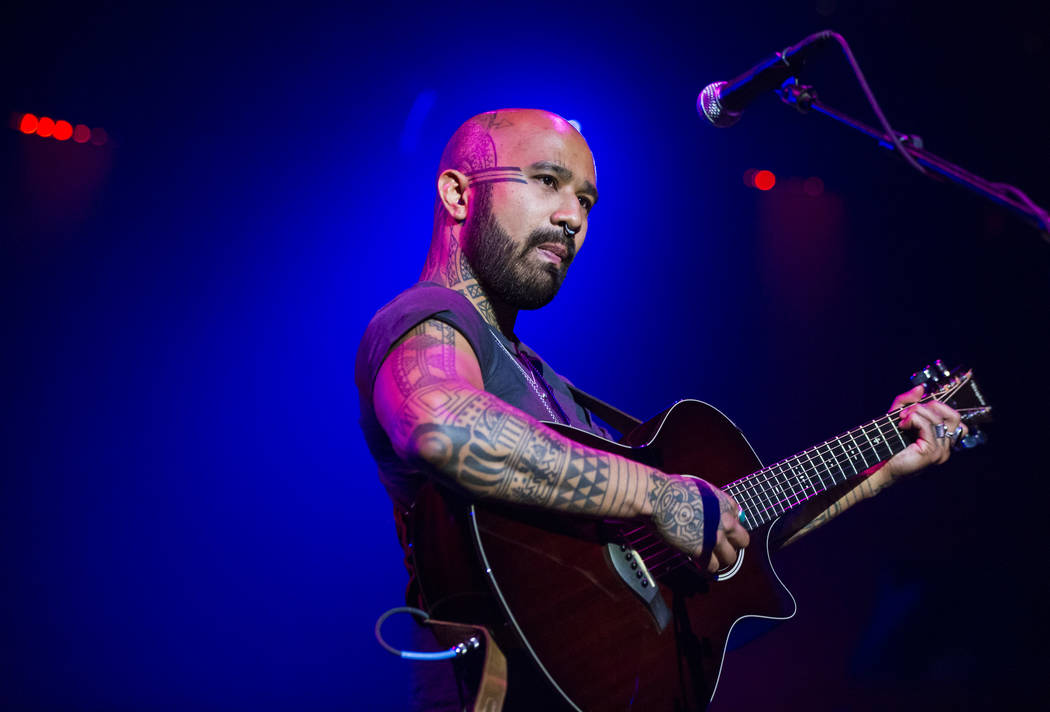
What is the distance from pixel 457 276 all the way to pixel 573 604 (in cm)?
104

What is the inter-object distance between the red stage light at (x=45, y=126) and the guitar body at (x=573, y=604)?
3216 mm

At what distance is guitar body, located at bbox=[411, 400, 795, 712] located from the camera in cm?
135

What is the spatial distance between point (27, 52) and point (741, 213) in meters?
4.47

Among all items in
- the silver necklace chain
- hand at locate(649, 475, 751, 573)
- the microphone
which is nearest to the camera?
hand at locate(649, 475, 751, 573)

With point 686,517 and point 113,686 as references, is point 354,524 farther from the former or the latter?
point 686,517

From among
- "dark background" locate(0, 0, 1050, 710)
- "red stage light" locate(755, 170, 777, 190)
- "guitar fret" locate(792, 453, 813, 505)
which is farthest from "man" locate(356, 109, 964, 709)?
"red stage light" locate(755, 170, 777, 190)

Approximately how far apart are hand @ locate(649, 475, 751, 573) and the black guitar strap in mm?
776

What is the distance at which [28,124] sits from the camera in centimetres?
318

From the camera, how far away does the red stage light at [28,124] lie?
3162mm

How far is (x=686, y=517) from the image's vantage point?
5.09 feet

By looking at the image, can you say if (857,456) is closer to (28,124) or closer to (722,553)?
(722,553)

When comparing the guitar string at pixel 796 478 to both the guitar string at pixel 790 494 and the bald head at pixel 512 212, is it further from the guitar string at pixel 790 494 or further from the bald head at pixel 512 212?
the bald head at pixel 512 212

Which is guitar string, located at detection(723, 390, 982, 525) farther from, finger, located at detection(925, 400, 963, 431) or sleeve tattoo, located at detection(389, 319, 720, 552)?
sleeve tattoo, located at detection(389, 319, 720, 552)

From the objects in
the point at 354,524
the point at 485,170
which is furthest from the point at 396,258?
the point at 485,170
